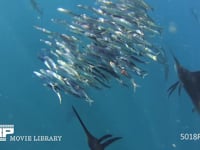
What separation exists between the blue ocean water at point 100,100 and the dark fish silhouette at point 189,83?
6 cm

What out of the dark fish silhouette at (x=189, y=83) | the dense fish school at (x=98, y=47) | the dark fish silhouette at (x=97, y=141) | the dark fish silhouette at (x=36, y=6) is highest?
the dark fish silhouette at (x=36, y=6)

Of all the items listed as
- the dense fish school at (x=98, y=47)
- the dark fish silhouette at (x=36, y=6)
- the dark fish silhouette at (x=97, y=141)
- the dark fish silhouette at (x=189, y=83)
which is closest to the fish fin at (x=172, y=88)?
the dark fish silhouette at (x=189, y=83)

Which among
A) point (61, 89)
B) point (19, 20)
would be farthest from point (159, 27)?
point (19, 20)

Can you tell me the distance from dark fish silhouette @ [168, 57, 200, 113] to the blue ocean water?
0.06 metres

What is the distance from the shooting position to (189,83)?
16.1 feet

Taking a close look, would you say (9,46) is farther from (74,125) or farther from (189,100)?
(189,100)

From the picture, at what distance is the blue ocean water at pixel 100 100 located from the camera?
480 cm

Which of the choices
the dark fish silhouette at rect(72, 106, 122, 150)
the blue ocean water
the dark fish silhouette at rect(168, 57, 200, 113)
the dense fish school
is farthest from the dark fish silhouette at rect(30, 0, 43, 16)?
the dark fish silhouette at rect(168, 57, 200, 113)

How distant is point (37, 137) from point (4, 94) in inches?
24.6

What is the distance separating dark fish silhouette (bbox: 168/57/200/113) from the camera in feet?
16.0

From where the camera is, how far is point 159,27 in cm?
480

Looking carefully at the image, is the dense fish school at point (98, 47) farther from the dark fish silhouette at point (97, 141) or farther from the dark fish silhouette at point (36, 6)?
the dark fish silhouette at point (97, 141)

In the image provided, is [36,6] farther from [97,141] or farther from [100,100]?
[97,141]

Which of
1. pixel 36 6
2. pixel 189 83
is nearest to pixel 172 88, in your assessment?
pixel 189 83
